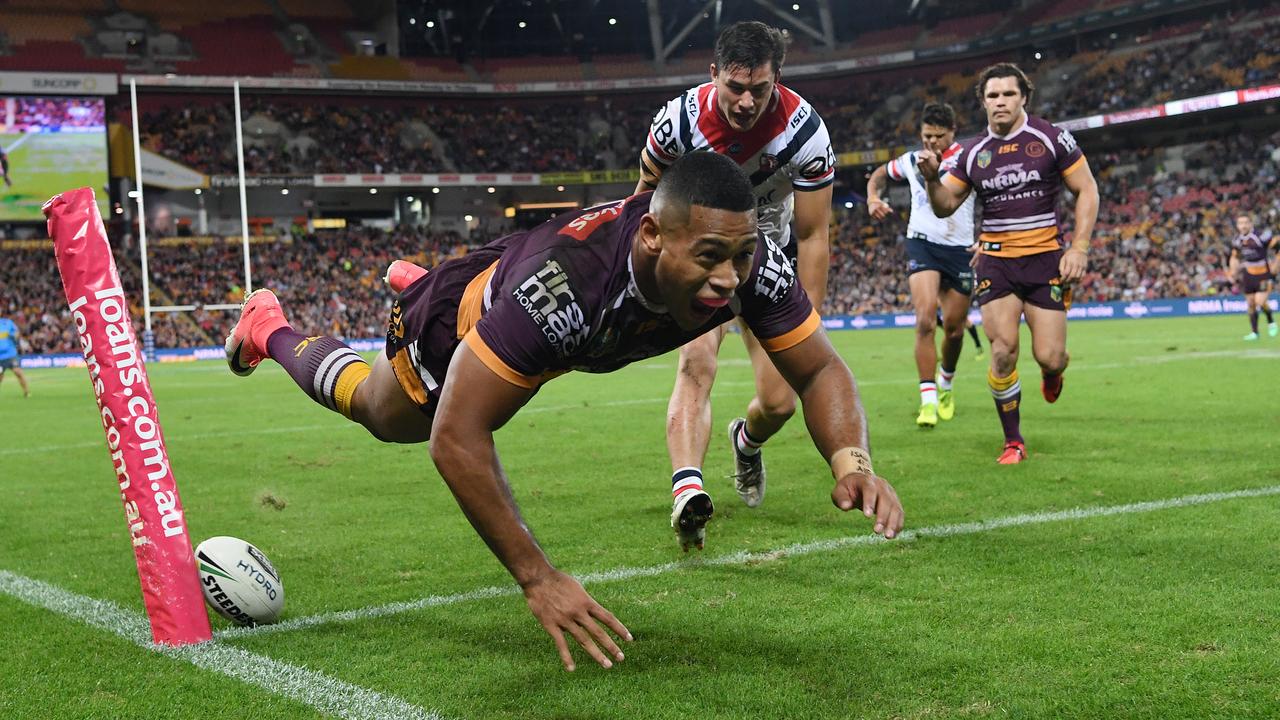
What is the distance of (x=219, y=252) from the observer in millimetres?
44375

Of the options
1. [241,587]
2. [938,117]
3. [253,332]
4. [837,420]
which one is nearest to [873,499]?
[837,420]

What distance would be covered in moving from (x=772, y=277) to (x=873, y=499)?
814mm

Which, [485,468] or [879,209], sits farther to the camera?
[879,209]

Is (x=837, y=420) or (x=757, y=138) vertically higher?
(x=757, y=138)

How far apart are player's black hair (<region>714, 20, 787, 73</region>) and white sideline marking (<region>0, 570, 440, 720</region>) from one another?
10.4 feet

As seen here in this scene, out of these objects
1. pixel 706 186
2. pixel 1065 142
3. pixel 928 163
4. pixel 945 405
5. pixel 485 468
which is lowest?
pixel 945 405

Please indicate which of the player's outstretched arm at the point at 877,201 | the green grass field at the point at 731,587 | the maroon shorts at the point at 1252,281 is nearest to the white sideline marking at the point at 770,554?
the green grass field at the point at 731,587

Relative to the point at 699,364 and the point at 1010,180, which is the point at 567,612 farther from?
the point at 1010,180

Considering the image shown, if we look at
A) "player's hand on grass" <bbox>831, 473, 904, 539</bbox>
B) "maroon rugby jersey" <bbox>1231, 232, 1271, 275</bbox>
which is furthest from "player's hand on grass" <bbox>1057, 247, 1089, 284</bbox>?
"maroon rugby jersey" <bbox>1231, 232, 1271, 275</bbox>

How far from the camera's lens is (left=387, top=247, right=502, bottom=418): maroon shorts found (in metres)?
3.87

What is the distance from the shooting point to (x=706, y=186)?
2.96 m

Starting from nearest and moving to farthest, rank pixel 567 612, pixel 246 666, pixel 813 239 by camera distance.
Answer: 1. pixel 567 612
2. pixel 246 666
3. pixel 813 239

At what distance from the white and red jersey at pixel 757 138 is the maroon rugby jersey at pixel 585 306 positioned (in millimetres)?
1888

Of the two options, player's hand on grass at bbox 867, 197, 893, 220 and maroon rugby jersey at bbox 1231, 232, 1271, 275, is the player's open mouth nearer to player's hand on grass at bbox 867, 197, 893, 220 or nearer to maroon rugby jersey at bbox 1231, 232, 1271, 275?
player's hand on grass at bbox 867, 197, 893, 220
